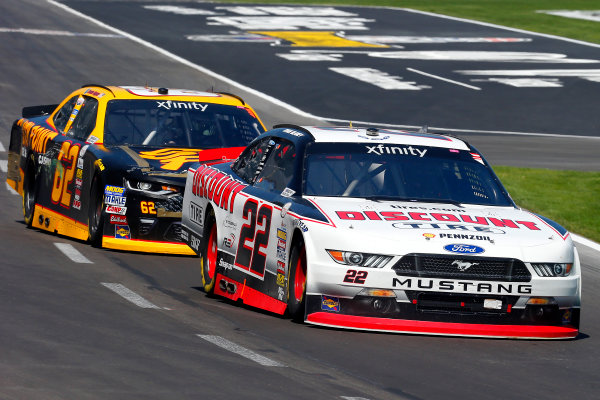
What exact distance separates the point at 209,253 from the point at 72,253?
2.10 m

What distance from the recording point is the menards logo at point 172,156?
1379 cm

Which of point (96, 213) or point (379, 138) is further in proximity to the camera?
point (96, 213)

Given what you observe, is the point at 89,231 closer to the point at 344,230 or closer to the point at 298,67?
the point at 344,230

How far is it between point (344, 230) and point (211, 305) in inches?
69.4

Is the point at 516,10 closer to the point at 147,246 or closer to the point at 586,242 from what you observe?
the point at 586,242

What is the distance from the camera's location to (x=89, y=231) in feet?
46.1

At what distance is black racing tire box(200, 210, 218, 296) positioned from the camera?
37.6ft

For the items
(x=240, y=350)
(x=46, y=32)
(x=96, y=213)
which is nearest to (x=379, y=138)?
(x=240, y=350)

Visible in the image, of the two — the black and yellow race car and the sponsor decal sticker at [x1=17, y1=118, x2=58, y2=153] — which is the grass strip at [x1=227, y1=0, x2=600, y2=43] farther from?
the black and yellow race car

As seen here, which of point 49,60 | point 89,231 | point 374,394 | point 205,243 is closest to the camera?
point 374,394

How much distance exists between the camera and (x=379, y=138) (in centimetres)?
1107

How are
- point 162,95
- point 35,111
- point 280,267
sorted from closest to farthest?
point 280,267 → point 162,95 → point 35,111

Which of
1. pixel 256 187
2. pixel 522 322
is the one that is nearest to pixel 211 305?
pixel 256 187

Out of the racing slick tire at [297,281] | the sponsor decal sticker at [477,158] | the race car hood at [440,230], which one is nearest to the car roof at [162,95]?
the sponsor decal sticker at [477,158]
